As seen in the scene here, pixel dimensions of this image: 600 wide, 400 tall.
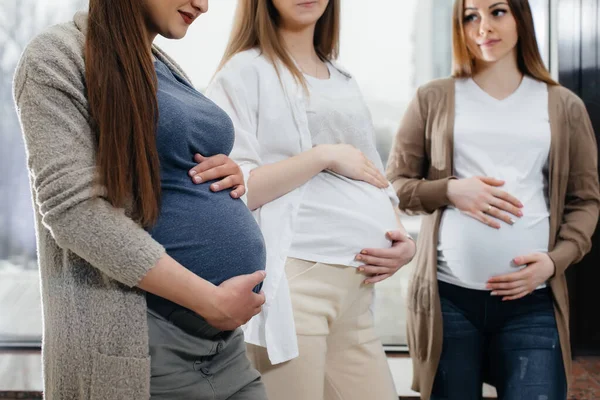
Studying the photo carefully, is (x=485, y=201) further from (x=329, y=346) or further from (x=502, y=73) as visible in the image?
(x=329, y=346)

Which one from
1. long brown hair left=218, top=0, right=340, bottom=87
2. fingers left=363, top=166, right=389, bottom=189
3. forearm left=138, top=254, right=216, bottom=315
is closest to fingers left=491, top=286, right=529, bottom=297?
fingers left=363, top=166, right=389, bottom=189

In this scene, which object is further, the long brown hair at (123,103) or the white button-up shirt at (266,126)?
the white button-up shirt at (266,126)

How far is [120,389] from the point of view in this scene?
3.47ft

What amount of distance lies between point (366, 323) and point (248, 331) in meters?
0.30

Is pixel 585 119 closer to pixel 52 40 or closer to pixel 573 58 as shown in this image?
pixel 573 58

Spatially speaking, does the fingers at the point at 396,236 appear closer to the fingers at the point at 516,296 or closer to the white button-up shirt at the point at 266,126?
the white button-up shirt at the point at 266,126

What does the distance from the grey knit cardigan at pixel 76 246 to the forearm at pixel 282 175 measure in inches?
16.6

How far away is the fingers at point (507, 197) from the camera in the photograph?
1801 mm

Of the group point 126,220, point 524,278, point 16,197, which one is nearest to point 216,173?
point 126,220

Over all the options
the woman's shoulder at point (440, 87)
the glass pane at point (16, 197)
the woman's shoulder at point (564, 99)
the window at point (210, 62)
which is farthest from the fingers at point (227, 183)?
the glass pane at point (16, 197)

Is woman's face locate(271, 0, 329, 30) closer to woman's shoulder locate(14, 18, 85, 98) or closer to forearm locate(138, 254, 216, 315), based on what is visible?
woman's shoulder locate(14, 18, 85, 98)

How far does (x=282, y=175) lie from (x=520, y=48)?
89 cm

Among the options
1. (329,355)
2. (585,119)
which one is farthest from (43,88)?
(585,119)

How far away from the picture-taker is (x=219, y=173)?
1.19 m
